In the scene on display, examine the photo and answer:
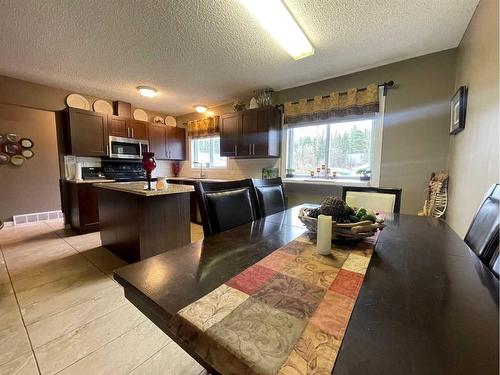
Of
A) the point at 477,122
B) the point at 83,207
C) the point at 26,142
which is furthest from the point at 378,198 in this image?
the point at 26,142

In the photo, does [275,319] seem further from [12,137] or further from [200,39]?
[12,137]

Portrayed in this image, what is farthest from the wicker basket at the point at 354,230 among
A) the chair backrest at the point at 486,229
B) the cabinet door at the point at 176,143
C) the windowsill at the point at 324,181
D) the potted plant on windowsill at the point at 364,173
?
the cabinet door at the point at 176,143

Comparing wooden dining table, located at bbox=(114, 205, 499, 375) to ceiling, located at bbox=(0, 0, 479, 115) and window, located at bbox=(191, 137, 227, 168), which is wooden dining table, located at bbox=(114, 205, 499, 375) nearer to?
ceiling, located at bbox=(0, 0, 479, 115)

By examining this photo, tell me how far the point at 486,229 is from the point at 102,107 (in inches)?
212

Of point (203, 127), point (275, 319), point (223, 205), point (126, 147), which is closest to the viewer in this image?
point (275, 319)

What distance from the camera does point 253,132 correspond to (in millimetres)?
3641

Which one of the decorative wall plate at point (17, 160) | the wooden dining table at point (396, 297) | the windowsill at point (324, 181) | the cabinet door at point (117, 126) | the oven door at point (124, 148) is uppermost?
the cabinet door at point (117, 126)

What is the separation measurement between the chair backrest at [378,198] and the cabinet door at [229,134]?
7.77ft

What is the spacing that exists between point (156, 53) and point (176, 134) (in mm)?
2752

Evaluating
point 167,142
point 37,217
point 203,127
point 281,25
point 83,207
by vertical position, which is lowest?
point 37,217

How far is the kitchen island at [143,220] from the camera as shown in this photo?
2.23 m

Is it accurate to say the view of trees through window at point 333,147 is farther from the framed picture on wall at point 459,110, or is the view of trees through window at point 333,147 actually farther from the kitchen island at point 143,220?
the kitchen island at point 143,220

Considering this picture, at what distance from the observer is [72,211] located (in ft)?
11.6

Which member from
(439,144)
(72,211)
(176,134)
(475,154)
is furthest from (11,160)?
(439,144)
